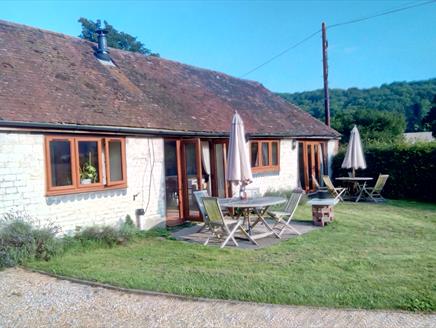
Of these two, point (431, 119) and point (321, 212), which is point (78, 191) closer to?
point (321, 212)

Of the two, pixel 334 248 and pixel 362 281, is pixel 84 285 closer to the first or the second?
pixel 362 281

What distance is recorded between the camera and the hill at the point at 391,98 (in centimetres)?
4432

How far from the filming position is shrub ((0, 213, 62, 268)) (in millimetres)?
6961

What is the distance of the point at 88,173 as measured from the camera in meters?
9.06

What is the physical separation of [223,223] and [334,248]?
2271 mm

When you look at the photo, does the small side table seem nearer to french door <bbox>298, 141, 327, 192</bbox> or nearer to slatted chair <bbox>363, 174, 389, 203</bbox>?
slatted chair <bbox>363, 174, 389, 203</bbox>

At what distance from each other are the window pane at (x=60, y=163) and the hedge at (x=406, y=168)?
12948 mm

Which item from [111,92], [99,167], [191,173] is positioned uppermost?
[111,92]

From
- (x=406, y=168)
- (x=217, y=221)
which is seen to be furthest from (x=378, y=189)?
(x=217, y=221)

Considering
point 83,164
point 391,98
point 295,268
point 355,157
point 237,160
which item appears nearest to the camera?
point 295,268

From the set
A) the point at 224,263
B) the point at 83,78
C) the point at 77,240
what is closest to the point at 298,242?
the point at 224,263

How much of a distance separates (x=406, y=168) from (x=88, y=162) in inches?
496

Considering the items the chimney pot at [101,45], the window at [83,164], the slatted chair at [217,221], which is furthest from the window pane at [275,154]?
the window at [83,164]

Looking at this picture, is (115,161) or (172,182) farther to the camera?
(172,182)
